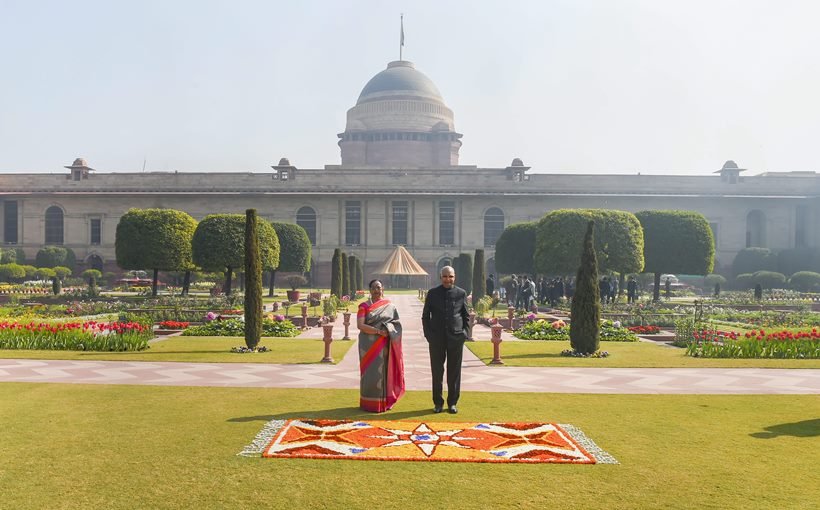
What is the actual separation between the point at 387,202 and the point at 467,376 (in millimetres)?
48471

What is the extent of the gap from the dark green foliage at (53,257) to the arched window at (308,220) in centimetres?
2005

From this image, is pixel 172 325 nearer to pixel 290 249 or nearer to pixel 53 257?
pixel 290 249

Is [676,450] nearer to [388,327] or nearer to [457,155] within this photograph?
[388,327]

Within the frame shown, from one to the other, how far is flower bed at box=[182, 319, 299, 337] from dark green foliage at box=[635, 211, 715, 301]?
2462 centimetres

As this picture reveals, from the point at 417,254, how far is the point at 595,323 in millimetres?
44238

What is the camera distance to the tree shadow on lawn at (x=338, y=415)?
828 cm

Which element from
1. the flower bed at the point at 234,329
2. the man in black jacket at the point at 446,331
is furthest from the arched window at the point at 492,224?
the man in black jacket at the point at 446,331

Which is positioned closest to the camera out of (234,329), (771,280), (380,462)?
(380,462)

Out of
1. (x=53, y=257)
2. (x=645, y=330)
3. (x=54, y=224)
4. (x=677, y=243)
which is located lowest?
(x=645, y=330)

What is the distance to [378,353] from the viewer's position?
28.1ft

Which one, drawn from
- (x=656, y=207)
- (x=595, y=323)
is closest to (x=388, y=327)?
(x=595, y=323)

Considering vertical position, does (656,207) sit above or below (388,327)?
above

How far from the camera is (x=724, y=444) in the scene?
24.0 feet

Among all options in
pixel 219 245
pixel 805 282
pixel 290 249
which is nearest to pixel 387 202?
pixel 290 249
